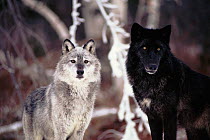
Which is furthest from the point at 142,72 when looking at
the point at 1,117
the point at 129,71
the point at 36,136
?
the point at 1,117

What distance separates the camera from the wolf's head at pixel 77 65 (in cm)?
484

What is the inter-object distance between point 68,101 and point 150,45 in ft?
4.94

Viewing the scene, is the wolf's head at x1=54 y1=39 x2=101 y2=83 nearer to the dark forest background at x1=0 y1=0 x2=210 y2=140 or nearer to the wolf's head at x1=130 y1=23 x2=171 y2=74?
the wolf's head at x1=130 y1=23 x2=171 y2=74

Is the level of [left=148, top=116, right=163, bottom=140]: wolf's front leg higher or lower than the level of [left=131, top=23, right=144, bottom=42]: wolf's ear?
lower

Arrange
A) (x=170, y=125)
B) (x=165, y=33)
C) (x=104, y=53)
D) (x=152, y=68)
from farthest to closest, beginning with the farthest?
(x=104, y=53) < (x=165, y=33) < (x=170, y=125) < (x=152, y=68)

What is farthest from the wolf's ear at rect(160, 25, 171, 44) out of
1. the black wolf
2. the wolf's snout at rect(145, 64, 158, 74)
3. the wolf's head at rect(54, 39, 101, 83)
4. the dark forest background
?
the dark forest background

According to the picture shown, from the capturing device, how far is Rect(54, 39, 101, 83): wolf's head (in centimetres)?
484

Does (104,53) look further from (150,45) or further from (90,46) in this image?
(150,45)

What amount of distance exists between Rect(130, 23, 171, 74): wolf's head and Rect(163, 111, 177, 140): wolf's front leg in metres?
0.69

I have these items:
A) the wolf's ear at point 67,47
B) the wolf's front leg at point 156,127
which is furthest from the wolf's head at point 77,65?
the wolf's front leg at point 156,127

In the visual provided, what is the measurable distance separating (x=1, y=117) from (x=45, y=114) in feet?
19.3

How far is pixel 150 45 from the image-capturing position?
15.5 ft

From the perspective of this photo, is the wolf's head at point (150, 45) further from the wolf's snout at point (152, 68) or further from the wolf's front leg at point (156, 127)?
the wolf's front leg at point (156, 127)

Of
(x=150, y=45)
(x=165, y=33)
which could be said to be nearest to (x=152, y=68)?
(x=150, y=45)
